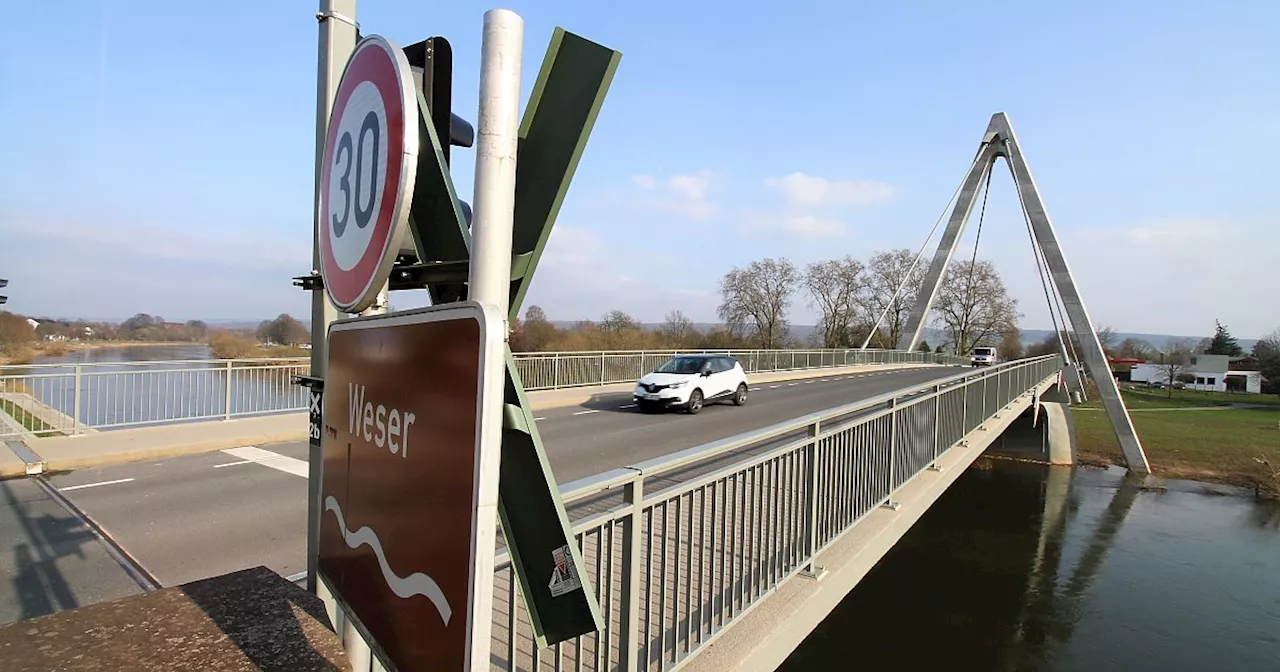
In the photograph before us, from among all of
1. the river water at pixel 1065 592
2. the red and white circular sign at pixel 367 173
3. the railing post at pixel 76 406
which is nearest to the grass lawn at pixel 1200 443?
the river water at pixel 1065 592

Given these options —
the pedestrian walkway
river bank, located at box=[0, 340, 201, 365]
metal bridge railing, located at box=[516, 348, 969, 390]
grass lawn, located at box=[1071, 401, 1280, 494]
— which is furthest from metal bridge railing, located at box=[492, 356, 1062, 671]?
grass lawn, located at box=[1071, 401, 1280, 494]

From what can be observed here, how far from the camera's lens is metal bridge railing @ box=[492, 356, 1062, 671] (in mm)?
2760

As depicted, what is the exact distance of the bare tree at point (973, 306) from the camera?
64.9 meters

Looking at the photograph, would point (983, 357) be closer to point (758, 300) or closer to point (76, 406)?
point (758, 300)

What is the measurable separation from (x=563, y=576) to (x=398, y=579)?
32 cm

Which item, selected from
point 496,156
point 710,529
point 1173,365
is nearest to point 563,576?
point 496,156

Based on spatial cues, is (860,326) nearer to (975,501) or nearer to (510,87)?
(975,501)

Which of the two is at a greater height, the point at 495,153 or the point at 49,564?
the point at 495,153

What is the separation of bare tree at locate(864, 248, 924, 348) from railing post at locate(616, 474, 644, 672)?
62935mm

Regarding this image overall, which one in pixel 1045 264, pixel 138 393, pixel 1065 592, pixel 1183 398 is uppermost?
pixel 1045 264

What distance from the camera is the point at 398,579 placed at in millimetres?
1197

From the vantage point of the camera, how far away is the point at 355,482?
1455 millimetres

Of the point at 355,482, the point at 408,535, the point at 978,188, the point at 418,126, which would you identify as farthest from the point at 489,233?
the point at 978,188

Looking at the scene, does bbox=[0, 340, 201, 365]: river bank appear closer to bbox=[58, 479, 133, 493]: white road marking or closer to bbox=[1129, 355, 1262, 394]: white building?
bbox=[58, 479, 133, 493]: white road marking
